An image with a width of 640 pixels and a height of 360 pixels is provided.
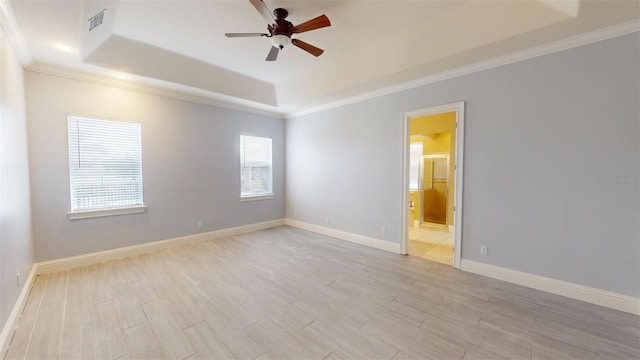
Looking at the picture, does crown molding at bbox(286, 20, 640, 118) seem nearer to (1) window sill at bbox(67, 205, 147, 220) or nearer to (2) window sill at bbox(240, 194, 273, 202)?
(2) window sill at bbox(240, 194, 273, 202)

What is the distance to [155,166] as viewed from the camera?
4.24 metres

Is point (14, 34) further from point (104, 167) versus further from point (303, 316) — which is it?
point (303, 316)

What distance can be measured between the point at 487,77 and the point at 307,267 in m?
3.55

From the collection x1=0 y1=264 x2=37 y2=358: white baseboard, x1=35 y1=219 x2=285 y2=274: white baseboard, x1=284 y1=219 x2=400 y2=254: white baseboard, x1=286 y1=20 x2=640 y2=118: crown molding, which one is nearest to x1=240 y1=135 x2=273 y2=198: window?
x1=35 y1=219 x2=285 y2=274: white baseboard

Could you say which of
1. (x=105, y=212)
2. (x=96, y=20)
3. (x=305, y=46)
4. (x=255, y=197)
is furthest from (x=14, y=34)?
(x=255, y=197)

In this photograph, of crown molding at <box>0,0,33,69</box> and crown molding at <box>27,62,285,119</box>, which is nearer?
crown molding at <box>0,0,33,69</box>

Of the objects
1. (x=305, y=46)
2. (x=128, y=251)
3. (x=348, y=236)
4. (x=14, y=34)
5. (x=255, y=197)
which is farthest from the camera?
(x=255, y=197)

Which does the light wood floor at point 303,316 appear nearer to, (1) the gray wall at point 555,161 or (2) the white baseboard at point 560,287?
(2) the white baseboard at point 560,287

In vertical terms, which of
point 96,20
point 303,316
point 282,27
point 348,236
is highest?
point 96,20

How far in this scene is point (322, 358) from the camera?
6.07 ft

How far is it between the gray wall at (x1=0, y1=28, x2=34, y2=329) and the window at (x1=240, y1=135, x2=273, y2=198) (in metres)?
3.10

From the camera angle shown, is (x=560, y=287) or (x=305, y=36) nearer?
(x=560, y=287)

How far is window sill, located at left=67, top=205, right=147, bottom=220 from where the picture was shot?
3523 millimetres

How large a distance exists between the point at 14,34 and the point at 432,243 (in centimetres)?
640
